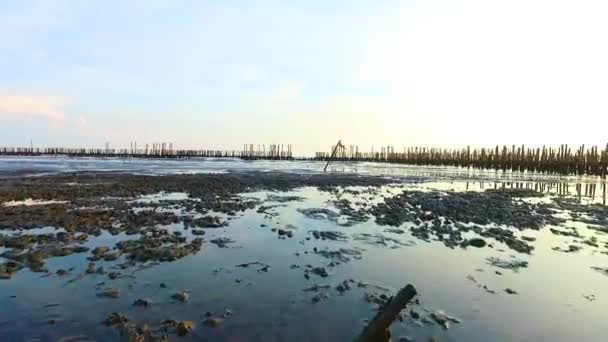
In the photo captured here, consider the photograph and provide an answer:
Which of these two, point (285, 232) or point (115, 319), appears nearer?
point (115, 319)

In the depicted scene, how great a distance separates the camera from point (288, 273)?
28.8 feet

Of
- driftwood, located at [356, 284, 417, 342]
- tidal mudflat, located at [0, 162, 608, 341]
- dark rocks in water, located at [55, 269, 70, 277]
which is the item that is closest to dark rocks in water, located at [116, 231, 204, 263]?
tidal mudflat, located at [0, 162, 608, 341]

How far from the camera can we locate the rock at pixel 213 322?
19.9 feet

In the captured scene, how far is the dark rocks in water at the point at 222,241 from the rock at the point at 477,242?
22.1 feet

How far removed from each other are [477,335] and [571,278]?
4552mm

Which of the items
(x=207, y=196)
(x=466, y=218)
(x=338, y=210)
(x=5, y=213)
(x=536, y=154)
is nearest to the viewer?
(x=5, y=213)

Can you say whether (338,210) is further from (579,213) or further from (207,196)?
(579,213)

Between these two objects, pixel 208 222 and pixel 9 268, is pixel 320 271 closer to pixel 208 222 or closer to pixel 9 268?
pixel 208 222

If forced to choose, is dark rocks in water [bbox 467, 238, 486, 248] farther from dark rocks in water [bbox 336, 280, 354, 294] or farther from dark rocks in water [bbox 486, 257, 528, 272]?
dark rocks in water [bbox 336, 280, 354, 294]

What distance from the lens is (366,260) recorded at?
9.95 metres

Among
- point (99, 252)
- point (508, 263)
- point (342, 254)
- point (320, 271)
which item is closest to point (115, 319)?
point (99, 252)

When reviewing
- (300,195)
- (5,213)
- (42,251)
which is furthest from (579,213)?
(5,213)

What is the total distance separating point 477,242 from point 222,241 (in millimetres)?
7200

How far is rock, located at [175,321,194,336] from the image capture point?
18.9 feet
